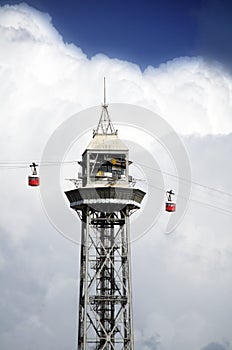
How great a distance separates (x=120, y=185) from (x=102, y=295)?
1603cm

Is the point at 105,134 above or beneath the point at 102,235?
above

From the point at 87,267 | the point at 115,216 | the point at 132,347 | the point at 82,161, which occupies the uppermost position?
the point at 82,161

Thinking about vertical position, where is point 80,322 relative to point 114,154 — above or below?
below

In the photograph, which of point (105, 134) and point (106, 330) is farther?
point (105, 134)

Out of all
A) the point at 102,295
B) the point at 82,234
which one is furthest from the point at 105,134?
the point at 102,295

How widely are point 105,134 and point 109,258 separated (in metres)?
19.5

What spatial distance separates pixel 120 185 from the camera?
424 feet

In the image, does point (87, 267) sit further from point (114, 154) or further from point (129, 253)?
point (114, 154)

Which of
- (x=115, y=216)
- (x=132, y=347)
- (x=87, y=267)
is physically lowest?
(x=132, y=347)

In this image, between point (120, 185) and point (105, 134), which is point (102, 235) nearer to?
point (120, 185)

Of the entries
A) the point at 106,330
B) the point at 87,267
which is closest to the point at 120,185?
the point at 87,267

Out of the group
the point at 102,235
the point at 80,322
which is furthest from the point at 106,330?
the point at 102,235

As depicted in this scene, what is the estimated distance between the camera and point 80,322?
126 metres

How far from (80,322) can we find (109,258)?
9.93 meters
